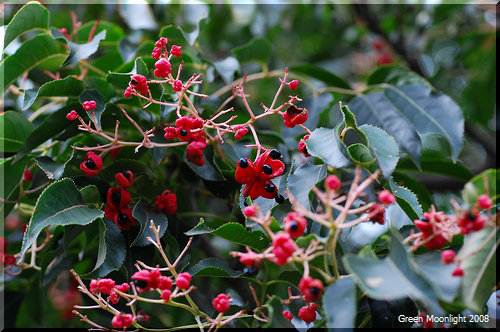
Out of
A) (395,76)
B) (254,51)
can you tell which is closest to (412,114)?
(395,76)

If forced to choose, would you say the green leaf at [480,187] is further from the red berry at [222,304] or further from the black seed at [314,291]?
the red berry at [222,304]

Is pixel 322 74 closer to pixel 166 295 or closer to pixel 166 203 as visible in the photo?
pixel 166 203

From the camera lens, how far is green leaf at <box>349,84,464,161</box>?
1426mm

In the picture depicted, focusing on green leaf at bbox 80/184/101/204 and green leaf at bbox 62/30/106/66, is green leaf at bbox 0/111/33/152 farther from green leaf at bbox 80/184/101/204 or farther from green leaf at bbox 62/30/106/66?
green leaf at bbox 80/184/101/204

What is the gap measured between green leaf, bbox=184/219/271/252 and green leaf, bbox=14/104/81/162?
18.9 inches

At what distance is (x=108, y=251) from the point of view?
1.06m

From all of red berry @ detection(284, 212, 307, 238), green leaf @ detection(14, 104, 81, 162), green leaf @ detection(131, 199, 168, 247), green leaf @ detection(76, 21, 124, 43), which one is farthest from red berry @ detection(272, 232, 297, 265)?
green leaf @ detection(76, 21, 124, 43)

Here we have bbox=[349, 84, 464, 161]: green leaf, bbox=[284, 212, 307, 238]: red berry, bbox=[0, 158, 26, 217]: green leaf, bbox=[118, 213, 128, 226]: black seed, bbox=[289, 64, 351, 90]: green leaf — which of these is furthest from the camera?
bbox=[289, 64, 351, 90]: green leaf

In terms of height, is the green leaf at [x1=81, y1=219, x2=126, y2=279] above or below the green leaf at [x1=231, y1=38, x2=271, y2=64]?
below

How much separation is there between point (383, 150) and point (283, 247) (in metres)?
0.28

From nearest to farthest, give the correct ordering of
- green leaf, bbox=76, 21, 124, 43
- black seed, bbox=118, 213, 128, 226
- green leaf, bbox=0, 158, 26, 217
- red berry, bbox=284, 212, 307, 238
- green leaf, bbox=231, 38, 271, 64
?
1. red berry, bbox=284, 212, 307, 238
2. black seed, bbox=118, 213, 128, 226
3. green leaf, bbox=0, 158, 26, 217
4. green leaf, bbox=76, 21, 124, 43
5. green leaf, bbox=231, 38, 271, 64

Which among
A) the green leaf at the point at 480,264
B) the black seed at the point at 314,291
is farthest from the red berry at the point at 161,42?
the green leaf at the point at 480,264

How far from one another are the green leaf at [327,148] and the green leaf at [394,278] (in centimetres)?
18

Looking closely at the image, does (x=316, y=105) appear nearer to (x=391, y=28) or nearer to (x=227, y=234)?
(x=227, y=234)
